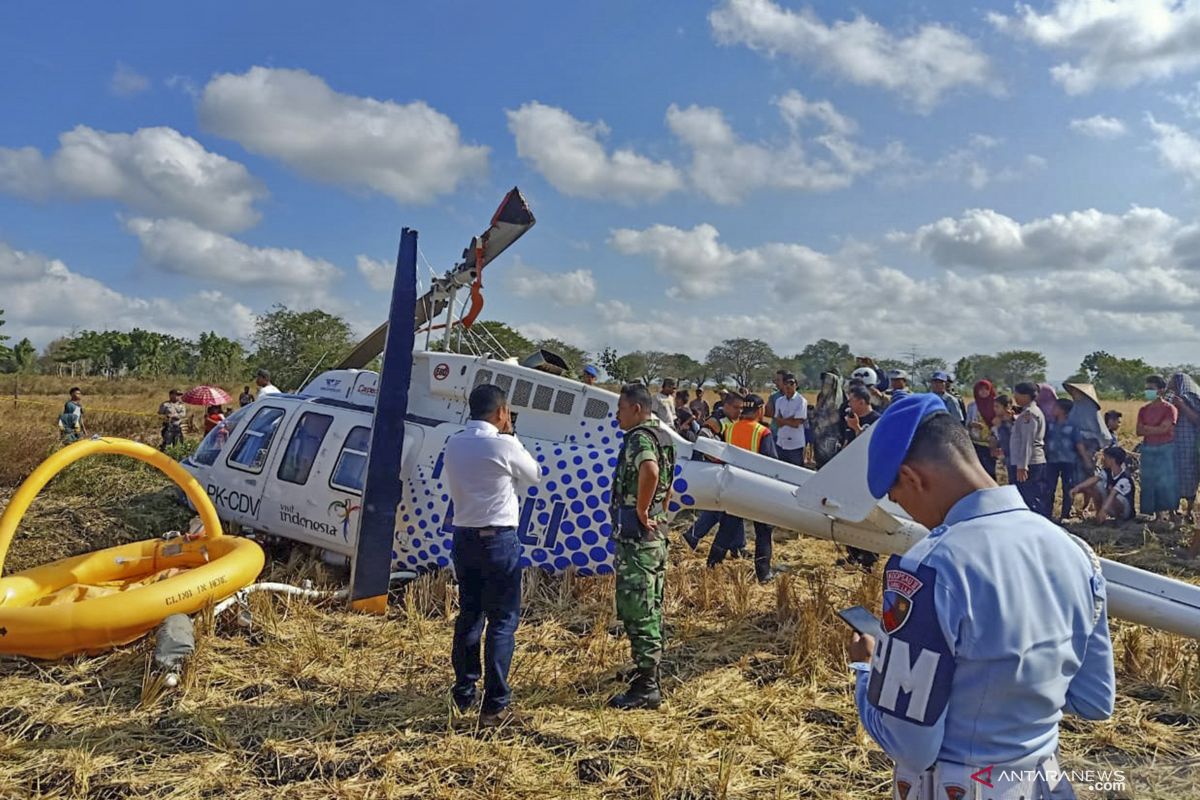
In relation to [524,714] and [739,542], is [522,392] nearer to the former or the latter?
[739,542]

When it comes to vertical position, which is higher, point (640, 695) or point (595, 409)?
point (595, 409)

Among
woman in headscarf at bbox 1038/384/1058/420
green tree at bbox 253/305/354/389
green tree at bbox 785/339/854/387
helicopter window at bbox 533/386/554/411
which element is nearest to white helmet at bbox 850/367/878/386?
woman in headscarf at bbox 1038/384/1058/420

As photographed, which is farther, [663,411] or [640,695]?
[663,411]

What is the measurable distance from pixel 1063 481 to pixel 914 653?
10.2 meters

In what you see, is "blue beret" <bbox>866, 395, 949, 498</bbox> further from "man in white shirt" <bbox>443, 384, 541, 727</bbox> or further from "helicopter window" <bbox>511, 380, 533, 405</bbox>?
"helicopter window" <bbox>511, 380, 533, 405</bbox>

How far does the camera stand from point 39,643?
4.69 m

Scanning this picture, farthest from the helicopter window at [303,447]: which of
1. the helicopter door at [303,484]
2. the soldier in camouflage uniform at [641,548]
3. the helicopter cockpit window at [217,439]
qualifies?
the soldier in camouflage uniform at [641,548]

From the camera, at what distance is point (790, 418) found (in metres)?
9.14

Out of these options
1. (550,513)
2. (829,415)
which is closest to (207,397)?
(550,513)

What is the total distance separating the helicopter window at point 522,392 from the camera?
6984 mm

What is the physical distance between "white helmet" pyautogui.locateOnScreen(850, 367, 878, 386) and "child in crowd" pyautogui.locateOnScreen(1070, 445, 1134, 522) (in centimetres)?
353

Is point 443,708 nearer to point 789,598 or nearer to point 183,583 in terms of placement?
point 183,583

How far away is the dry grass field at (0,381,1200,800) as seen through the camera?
3656mm

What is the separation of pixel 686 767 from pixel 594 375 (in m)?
5.93
